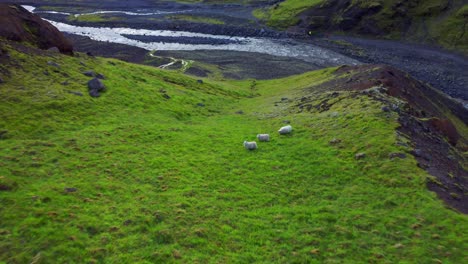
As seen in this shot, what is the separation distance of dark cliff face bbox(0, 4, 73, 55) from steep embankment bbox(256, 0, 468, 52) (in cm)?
9537

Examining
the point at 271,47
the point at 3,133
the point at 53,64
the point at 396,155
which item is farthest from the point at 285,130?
the point at 271,47

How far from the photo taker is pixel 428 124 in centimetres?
3041

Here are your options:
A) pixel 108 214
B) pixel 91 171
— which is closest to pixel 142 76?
pixel 91 171

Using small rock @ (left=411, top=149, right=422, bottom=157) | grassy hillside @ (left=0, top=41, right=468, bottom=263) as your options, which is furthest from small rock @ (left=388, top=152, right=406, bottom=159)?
small rock @ (left=411, top=149, right=422, bottom=157)

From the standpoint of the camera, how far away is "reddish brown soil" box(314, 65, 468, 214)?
71.4 feet

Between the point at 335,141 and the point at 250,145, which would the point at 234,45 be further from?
the point at 335,141

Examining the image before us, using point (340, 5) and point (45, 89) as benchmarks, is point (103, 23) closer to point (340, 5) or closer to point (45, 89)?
point (340, 5)

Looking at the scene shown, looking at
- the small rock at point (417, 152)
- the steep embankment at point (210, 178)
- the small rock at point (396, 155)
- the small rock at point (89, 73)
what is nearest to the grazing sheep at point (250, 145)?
the steep embankment at point (210, 178)

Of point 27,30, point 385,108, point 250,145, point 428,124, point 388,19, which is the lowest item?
point 250,145

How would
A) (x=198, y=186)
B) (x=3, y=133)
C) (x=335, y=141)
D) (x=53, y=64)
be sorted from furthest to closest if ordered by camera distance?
(x=53, y=64)
(x=335, y=141)
(x=3, y=133)
(x=198, y=186)

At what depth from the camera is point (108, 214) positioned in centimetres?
Answer: 1823

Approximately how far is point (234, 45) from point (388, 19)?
→ 2057 inches

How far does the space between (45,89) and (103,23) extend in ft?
405

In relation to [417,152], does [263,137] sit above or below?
below
